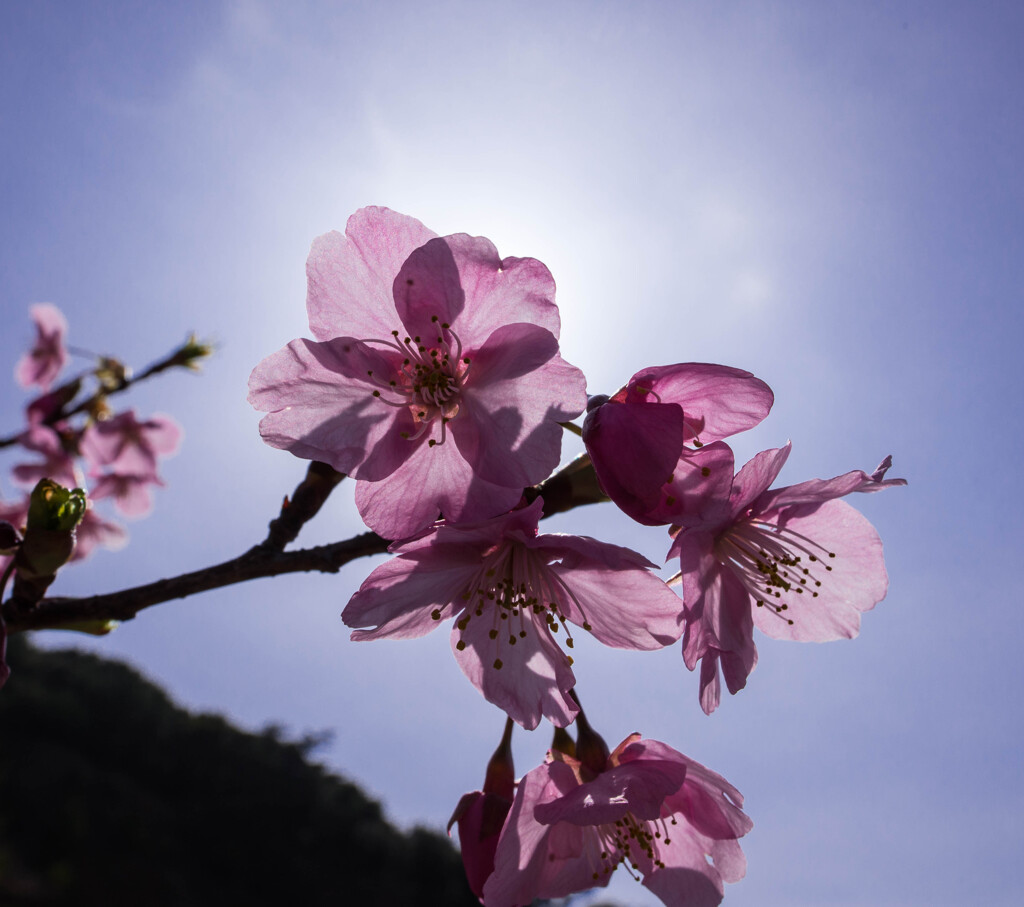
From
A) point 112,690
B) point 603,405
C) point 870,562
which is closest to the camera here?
point 603,405

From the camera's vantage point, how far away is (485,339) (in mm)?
1263

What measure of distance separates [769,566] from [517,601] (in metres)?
0.49

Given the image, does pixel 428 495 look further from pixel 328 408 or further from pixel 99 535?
pixel 99 535

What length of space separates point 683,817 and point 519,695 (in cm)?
48

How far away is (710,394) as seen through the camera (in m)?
1.08

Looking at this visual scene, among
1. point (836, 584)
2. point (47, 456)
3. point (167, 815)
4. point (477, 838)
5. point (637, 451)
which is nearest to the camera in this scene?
point (637, 451)

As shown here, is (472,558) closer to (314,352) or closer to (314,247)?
(314,352)

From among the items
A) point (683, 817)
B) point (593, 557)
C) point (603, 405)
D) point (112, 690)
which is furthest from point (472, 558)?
point (112, 690)

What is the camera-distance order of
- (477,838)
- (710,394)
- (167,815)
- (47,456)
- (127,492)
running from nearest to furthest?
1. (710,394)
2. (477,838)
3. (47,456)
4. (127,492)
5. (167,815)

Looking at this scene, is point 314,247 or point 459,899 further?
point 459,899

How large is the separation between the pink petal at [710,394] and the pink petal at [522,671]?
492mm

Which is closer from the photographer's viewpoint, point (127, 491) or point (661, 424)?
point (661, 424)

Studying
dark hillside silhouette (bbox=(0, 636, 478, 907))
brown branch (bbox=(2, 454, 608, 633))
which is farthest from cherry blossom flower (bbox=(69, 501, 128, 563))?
dark hillside silhouette (bbox=(0, 636, 478, 907))

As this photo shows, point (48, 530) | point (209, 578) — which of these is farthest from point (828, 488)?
point (48, 530)
